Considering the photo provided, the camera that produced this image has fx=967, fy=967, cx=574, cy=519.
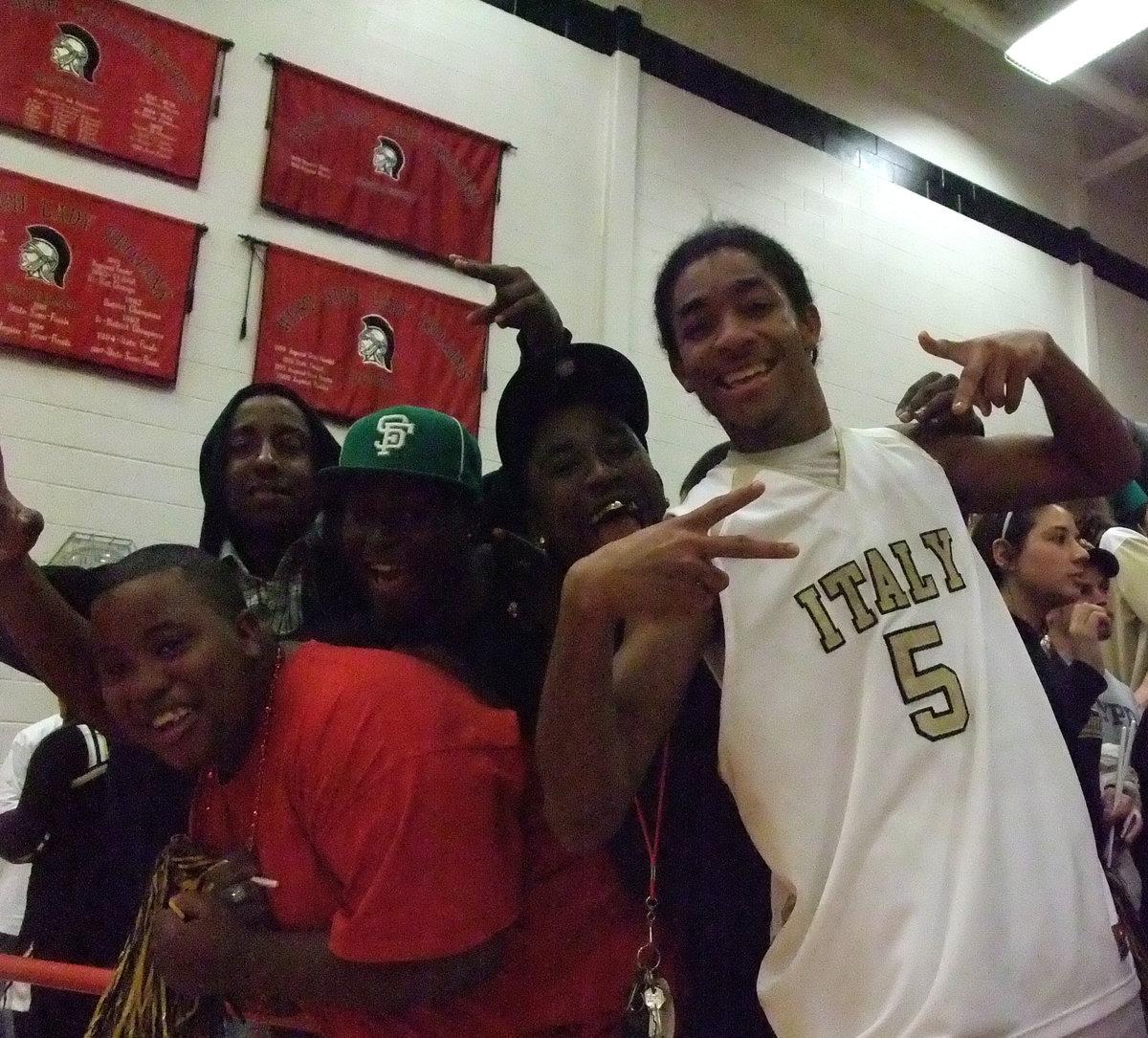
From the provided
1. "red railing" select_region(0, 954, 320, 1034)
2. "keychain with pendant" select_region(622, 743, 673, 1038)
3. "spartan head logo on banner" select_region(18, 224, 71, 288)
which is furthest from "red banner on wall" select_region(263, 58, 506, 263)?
"keychain with pendant" select_region(622, 743, 673, 1038)

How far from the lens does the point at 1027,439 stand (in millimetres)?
1232

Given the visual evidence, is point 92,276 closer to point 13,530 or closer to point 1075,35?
point 13,530

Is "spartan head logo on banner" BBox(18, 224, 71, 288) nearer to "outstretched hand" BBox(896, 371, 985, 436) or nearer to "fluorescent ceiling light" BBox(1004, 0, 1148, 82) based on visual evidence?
"outstretched hand" BBox(896, 371, 985, 436)

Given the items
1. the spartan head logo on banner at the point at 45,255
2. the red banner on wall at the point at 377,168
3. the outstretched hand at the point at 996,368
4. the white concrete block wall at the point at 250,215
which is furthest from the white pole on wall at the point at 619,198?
the outstretched hand at the point at 996,368

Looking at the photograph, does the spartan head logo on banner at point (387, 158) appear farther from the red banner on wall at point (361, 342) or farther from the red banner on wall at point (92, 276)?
the red banner on wall at point (92, 276)

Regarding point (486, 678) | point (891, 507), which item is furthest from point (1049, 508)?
point (486, 678)

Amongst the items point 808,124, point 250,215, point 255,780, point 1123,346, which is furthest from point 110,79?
point 1123,346

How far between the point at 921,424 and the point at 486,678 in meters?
0.67

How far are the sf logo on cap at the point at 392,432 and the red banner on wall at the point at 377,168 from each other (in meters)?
2.39

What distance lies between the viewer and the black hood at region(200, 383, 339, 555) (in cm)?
198

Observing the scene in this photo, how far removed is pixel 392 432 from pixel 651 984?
904 mm

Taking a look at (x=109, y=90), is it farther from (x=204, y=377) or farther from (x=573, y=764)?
(x=573, y=764)

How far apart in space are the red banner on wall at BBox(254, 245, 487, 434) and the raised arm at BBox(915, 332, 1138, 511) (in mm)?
2499

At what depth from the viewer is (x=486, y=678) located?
4.34ft
